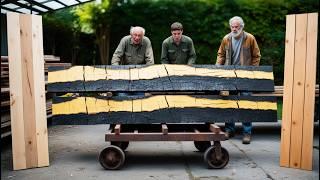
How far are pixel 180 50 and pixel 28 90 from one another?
8.08ft

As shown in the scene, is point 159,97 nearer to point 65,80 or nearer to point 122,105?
point 122,105

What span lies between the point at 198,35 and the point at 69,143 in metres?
7.53

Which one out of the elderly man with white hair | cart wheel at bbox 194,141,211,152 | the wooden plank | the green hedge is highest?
the green hedge

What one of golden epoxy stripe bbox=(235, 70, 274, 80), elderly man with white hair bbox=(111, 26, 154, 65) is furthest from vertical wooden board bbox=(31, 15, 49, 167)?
golden epoxy stripe bbox=(235, 70, 274, 80)

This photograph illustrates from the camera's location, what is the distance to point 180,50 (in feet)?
20.8

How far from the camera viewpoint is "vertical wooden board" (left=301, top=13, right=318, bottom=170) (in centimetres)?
456

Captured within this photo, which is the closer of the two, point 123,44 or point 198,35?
point 123,44

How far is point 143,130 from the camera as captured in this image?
216 inches

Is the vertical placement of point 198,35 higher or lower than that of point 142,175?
higher

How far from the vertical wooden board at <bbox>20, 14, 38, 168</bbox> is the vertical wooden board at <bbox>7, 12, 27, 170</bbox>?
0.14 feet

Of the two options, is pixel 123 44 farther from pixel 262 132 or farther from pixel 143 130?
pixel 262 132

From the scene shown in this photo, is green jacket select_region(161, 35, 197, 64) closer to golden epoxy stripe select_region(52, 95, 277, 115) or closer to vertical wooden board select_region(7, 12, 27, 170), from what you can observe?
golden epoxy stripe select_region(52, 95, 277, 115)

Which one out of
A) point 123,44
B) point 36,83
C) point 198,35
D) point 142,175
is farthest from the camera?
point 198,35

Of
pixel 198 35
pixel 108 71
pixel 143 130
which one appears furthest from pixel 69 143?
pixel 198 35
